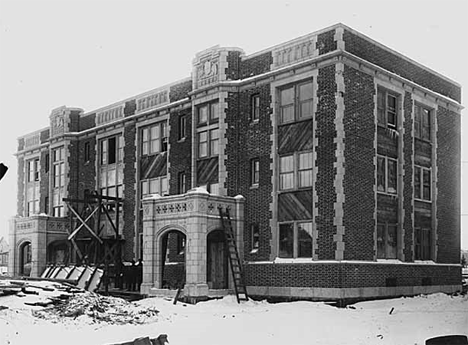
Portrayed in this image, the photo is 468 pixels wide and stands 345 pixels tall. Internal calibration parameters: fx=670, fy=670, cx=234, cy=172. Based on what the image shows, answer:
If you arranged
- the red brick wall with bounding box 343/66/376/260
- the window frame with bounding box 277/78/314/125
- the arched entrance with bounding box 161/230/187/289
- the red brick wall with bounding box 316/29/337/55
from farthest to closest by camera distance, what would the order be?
the arched entrance with bounding box 161/230/187/289
the window frame with bounding box 277/78/314/125
the red brick wall with bounding box 316/29/337/55
the red brick wall with bounding box 343/66/376/260

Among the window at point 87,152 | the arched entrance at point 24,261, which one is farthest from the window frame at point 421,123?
the arched entrance at point 24,261

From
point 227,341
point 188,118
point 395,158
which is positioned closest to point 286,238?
point 395,158

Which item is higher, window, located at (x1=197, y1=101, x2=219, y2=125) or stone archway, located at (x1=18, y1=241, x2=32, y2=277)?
window, located at (x1=197, y1=101, x2=219, y2=125)

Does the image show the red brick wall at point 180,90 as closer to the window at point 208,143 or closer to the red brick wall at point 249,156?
the window at point 208,143

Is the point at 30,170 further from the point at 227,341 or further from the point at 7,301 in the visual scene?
the point at 227,341

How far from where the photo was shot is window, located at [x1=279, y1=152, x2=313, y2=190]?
27.1m

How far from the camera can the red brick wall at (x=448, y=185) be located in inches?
1268

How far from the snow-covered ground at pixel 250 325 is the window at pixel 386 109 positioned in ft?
27.1

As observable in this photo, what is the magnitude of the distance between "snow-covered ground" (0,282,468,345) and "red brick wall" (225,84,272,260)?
446cm

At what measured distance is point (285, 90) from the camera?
28.3m

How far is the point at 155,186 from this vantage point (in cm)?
3525

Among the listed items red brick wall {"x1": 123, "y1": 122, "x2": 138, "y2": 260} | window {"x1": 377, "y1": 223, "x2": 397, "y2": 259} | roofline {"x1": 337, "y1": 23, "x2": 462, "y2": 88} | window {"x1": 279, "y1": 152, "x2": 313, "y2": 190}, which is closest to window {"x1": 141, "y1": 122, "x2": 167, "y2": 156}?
red brick wall {"x1": 123, "y1": 122, "x2": 138, "y2": 260}

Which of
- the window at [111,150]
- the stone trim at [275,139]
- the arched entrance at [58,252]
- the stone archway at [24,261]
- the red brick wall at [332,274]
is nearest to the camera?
the red brick wall at [332,274]

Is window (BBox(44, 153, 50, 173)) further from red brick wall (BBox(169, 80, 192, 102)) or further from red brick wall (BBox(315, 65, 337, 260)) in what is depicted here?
red brick wall (BBox(315, 65, 337, 260))
